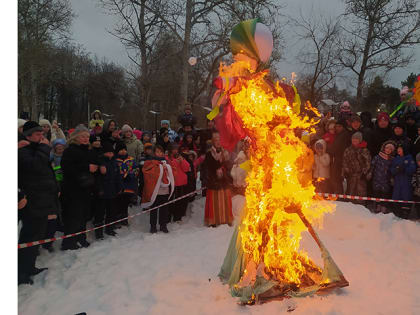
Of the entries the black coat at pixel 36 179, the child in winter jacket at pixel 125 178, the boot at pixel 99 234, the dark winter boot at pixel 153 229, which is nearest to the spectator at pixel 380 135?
the dark winter boot at pixel 153 229

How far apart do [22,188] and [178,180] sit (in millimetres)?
3107

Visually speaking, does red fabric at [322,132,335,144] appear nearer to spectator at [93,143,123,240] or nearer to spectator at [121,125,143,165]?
spectator at [121,125,143,165]

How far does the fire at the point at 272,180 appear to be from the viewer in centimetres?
358

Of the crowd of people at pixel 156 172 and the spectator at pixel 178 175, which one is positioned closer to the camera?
the crowd of people at pixel 156 172

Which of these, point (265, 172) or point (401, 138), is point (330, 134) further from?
point (265, 172)

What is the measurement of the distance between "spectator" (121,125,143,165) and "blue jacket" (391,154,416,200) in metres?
5.34

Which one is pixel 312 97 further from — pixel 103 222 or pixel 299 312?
pixel 299 312

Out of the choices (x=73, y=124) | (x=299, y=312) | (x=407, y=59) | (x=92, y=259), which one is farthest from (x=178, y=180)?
(x=73, y=124)

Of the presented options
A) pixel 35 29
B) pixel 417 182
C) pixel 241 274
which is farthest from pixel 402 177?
pixel 35 29

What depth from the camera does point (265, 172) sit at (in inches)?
144

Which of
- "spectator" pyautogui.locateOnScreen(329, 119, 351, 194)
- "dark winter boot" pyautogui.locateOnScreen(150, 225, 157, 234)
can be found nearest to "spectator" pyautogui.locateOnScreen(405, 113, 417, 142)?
"spectator" pyautogui.locateOnScreen(329, 119, 351, 194)

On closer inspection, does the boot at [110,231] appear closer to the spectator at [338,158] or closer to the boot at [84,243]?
the boot at [84,243]

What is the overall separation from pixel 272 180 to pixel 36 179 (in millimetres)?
3204

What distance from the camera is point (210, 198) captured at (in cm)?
666
